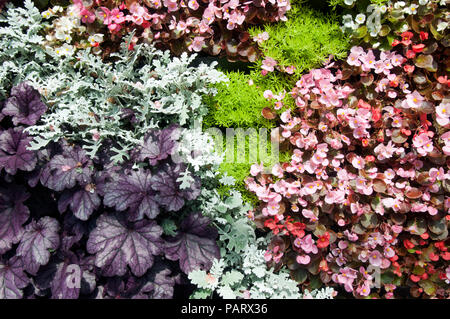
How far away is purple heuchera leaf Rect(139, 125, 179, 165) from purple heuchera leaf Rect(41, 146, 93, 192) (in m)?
0.28

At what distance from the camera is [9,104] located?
72.6 inches

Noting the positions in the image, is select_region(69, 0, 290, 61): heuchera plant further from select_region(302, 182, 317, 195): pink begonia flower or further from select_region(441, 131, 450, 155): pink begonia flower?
select_region(441, 131, 450, 155): pink begonia flower

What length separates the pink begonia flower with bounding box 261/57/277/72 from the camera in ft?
6.51

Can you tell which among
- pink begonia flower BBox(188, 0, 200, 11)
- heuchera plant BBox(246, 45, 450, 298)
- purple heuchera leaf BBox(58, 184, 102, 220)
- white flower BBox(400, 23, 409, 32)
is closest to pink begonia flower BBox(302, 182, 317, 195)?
heuchera plant BBox(246, 45, 450, 298)

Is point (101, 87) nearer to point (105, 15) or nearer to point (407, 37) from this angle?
point (105, 15)

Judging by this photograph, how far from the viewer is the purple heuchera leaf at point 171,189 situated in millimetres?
1726

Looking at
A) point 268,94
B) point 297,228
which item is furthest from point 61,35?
point 297,228

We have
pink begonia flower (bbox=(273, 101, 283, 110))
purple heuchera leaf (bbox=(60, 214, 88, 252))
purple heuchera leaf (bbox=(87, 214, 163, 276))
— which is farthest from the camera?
pink begonia flower (bbox=(273, 101, 283, 110))

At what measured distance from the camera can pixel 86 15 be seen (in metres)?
2.02

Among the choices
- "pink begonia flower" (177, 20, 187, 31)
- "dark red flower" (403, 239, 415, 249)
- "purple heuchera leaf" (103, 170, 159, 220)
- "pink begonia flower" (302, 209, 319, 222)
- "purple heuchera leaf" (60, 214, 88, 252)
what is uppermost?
"pink begonia flower" (177, 20, 187, 31)

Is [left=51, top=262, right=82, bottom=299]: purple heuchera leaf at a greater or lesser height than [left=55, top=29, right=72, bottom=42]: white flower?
lesser

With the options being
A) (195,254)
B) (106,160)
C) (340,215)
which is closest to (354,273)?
(340,215)
